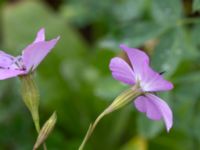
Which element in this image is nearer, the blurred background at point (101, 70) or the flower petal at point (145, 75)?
the flower petal at point (145, 75)

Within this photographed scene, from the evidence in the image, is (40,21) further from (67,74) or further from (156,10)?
(156,10)

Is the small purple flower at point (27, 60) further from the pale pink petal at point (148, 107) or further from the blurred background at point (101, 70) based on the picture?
the blurred background at point (101, 70)

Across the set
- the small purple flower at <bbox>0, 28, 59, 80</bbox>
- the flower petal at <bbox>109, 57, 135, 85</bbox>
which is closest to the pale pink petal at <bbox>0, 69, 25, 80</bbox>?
the small purple flower at <bbox>0, 28, 59, 80</bbox>

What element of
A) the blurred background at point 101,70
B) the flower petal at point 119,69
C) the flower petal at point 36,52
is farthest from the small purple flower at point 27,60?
the blurred background at point 101,70

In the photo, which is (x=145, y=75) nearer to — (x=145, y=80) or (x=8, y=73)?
(x=145, y=80)

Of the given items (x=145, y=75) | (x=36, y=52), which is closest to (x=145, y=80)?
(x=145, y=75)
